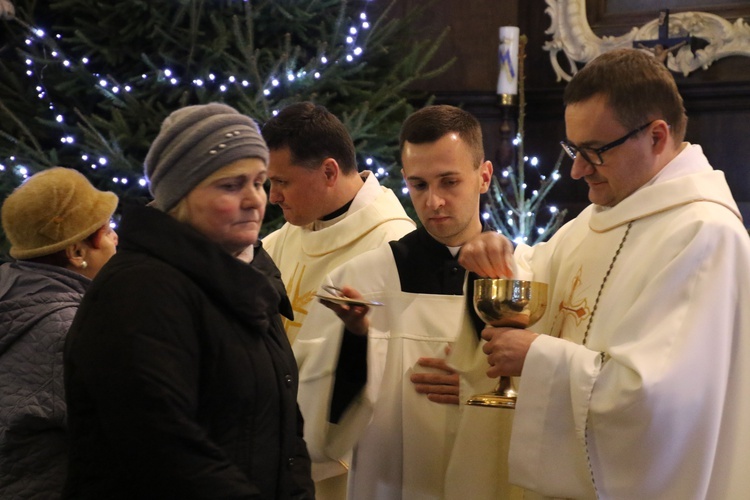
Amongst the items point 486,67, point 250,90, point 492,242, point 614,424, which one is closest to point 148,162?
point 492,242

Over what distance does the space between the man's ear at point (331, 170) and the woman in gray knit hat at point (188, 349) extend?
1556 millimetres

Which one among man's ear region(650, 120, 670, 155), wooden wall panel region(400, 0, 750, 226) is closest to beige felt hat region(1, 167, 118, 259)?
man's ear region(650, 120, 670, 155)

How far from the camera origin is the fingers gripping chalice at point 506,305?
2881 millimetres

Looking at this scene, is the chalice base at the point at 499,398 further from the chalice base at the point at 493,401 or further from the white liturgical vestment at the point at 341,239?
the white liturgical vestment at the point at 341,239

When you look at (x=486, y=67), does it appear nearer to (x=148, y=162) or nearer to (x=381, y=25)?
(x=381, y=25)

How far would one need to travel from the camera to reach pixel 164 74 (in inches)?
241

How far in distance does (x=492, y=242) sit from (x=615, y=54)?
0.71 meters

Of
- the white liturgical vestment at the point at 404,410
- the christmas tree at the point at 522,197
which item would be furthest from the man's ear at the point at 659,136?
the christmas tree at the point at 522,197

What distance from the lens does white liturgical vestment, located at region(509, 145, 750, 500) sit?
2.73 meters

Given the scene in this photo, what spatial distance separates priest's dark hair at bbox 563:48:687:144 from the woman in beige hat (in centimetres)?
159

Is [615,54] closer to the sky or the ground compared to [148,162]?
closer to the sky

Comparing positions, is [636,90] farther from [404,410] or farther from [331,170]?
[331,170]

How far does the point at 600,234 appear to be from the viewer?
326 centimetres

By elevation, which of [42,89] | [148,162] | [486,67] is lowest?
[148,162]
